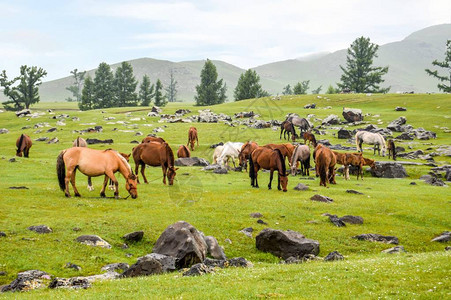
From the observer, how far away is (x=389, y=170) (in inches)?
1469

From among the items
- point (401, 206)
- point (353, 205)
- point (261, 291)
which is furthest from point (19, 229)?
point (401, 206)

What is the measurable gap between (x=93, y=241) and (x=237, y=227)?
6.79m

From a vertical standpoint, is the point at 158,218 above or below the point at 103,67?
below

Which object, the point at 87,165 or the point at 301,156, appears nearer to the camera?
the point at 87,165

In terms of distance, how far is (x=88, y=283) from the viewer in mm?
11523

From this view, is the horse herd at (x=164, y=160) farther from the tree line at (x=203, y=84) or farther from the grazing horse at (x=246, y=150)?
the tree line at (x=203, y=84)

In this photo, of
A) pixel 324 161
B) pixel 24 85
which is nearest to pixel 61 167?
pixel 324 161

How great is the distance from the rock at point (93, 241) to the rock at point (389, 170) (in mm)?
29435

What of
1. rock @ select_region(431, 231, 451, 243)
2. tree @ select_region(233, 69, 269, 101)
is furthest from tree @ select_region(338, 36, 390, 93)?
rock @ select_region(431, 231, 451, 243)

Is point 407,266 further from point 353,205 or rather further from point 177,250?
point 353,205

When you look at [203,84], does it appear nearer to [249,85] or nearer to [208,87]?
[208,87]

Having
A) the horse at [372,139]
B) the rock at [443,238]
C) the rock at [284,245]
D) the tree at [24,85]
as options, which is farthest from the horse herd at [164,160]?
the tree at [24,85]

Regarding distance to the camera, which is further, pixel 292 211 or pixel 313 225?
Answer: pixel 292 211

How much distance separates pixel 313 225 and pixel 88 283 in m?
11.8
